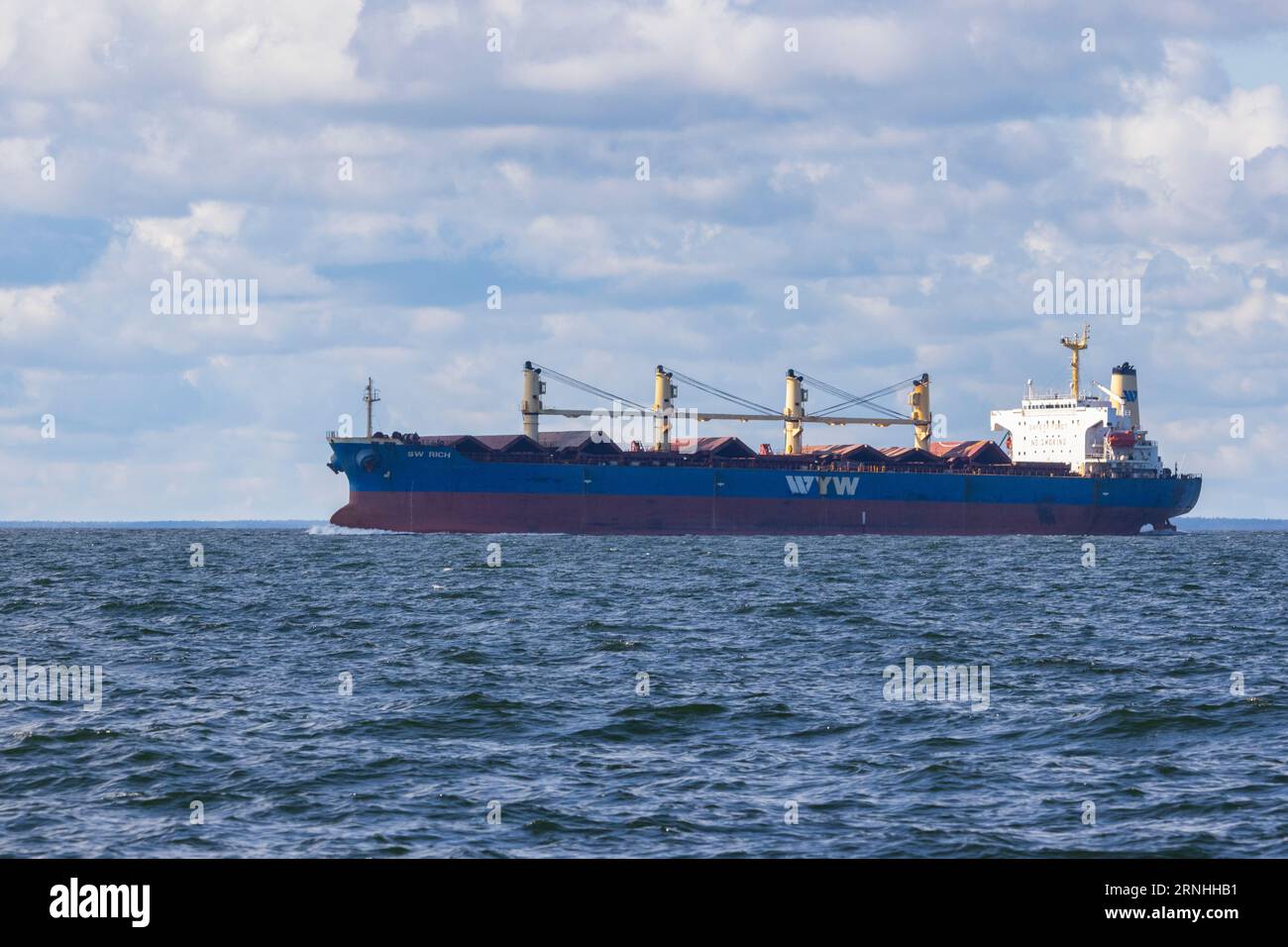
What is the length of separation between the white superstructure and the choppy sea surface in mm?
68703

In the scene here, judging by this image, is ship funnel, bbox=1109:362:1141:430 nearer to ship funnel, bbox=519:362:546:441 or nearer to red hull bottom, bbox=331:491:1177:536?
red hull bottom, bbox=331:491:1177:536

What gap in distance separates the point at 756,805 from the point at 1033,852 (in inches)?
120

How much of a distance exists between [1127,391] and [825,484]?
34.3 m

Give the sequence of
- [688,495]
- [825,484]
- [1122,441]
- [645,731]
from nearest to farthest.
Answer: [645,731] → [688,495] → [825,484] → [1122,441]

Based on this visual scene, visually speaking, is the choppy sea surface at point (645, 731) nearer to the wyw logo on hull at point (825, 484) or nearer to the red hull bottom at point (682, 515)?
the red hull bottom at point (682, 515)

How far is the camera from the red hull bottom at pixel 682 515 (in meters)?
84.1

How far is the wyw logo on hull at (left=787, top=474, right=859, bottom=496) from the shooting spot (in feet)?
297

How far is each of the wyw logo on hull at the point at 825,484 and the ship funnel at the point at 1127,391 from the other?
98.9 ft

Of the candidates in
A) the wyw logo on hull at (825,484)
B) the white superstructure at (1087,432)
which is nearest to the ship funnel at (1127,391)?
the white superstructure at (1087,432)

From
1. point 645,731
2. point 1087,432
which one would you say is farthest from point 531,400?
point 645,731

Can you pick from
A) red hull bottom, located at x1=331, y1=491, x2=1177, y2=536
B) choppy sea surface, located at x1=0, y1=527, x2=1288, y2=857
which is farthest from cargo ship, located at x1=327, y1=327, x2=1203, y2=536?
choppy sea surface, located at x1=0, y1=527, x2=1288, y2=857

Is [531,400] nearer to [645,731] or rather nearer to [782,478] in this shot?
[782,478]

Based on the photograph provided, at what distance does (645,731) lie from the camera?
18.3 meters
